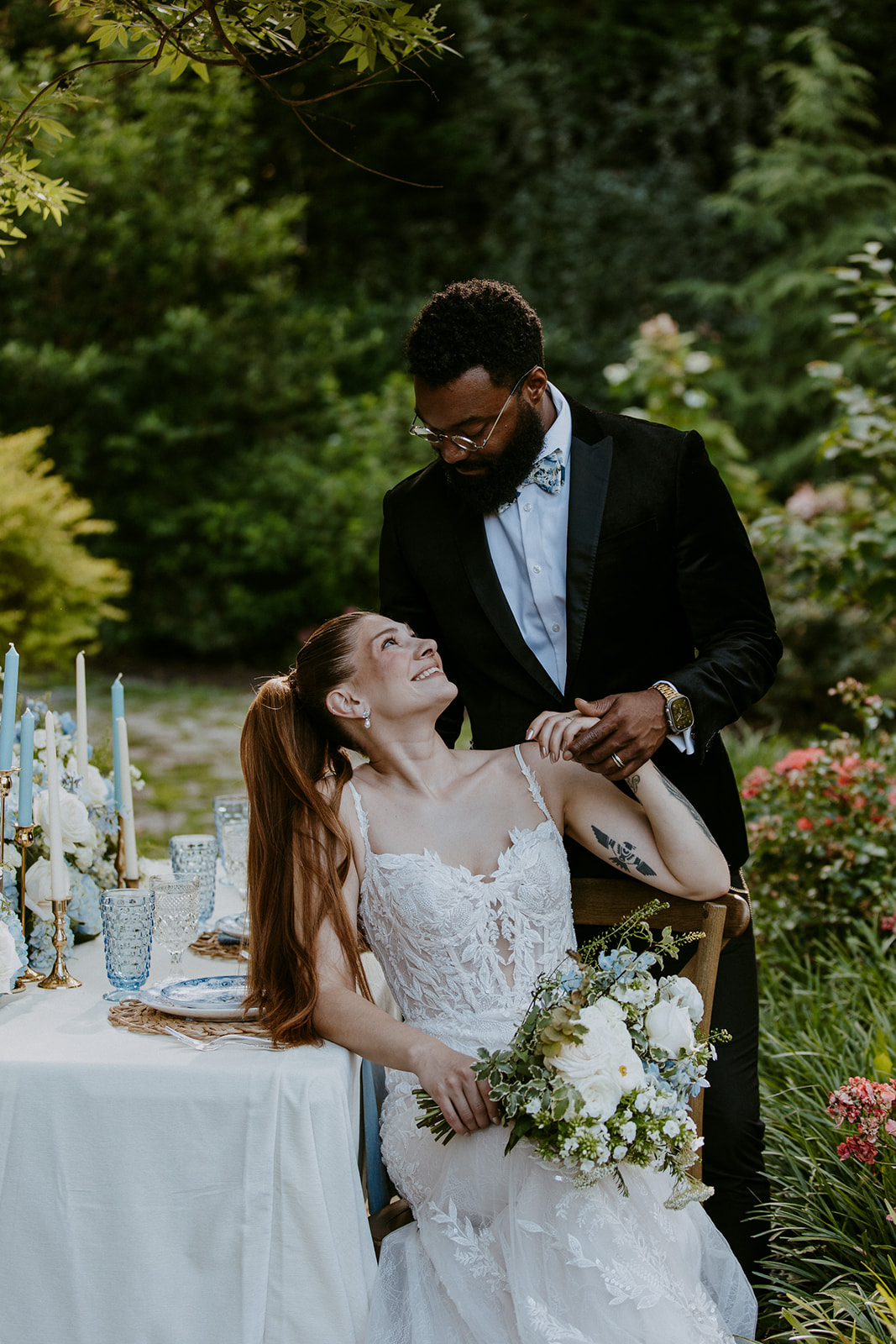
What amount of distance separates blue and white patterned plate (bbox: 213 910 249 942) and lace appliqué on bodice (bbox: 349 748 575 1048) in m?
0.37

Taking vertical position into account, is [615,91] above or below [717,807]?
above

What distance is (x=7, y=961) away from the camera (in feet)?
6.57

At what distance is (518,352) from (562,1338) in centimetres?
174

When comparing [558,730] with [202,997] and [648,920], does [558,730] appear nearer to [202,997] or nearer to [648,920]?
[648,920]

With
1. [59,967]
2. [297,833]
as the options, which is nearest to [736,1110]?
[297,833]

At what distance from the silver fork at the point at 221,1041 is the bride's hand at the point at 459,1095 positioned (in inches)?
10.1

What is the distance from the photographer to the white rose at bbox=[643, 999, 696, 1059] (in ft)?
5.57

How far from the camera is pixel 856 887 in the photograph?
3.86m

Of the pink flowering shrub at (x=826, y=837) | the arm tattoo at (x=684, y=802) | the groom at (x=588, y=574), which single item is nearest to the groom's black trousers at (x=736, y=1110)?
the groom at (x=588, y=574)

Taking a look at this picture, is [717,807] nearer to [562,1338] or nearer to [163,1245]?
[562,1338]

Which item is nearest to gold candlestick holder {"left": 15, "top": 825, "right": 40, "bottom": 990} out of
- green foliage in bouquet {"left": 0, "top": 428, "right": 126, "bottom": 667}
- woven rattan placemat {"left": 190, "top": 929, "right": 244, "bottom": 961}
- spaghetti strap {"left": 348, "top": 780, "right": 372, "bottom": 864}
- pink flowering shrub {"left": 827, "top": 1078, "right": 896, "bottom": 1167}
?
woven rattan placemat {"left": 190, "top": 929, "right": 244, "bottom": 961}

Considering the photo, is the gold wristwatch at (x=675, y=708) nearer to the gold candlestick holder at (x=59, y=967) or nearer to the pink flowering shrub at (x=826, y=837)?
the gold candlestick holder at (x=59, y=967)

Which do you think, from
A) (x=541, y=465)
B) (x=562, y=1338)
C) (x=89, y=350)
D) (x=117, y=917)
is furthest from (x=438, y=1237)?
(x=89, y=350)

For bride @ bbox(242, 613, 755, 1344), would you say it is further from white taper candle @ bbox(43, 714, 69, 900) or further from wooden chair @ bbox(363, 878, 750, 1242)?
white taper candle @ bbox(43, 714, 69, 900)
